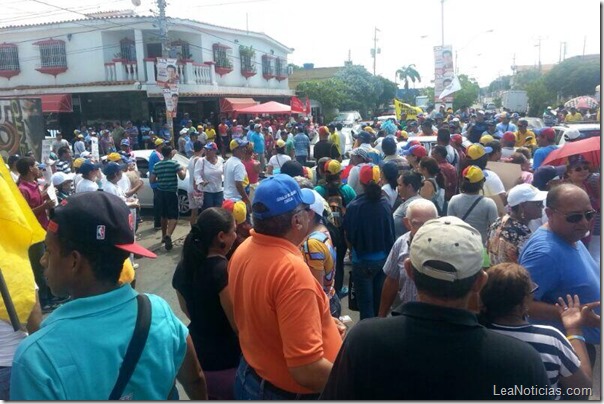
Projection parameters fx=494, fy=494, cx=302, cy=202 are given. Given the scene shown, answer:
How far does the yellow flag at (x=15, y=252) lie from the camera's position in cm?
241

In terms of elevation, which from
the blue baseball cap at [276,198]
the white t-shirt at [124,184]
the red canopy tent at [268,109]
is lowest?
the white t-shirt at [124,184]

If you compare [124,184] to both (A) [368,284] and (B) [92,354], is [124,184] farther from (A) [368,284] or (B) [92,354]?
(B) [92,354]

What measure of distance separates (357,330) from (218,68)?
91.1 feet

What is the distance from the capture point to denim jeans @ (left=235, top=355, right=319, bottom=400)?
2314mm

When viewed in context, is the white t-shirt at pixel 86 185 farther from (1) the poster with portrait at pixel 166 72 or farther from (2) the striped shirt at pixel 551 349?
(1) the poster with portrait at pixel 166 72

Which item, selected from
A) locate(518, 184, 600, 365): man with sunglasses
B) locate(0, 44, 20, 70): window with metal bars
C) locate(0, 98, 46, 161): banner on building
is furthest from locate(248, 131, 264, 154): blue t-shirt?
locate(0, 44, 20, 70): window with metal bars

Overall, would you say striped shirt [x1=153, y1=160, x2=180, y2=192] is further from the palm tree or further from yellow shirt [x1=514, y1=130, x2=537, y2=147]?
the palm tree

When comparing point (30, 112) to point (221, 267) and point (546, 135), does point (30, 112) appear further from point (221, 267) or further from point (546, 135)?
point (546, 135)

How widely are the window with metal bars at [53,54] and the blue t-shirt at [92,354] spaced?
86.5 ft

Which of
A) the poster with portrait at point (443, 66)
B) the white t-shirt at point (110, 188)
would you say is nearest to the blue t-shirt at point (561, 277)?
the white t-shirt at point (110, 188)

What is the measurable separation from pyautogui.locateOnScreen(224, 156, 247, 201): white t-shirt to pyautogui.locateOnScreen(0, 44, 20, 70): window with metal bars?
76.9ft

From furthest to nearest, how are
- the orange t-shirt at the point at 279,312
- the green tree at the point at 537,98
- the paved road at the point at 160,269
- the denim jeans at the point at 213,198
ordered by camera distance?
the green tree at the point at 537,98 < the denim jeans at the point at 213,198 < the paved road at the point at 160,269 < the orange t-shirt at the point at 279,312

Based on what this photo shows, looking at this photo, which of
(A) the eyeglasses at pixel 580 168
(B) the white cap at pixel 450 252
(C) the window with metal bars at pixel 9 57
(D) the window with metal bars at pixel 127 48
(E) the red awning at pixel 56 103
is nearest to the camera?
(B) the white cap at pixel 450 252

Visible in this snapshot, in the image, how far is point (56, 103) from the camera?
22906mm
